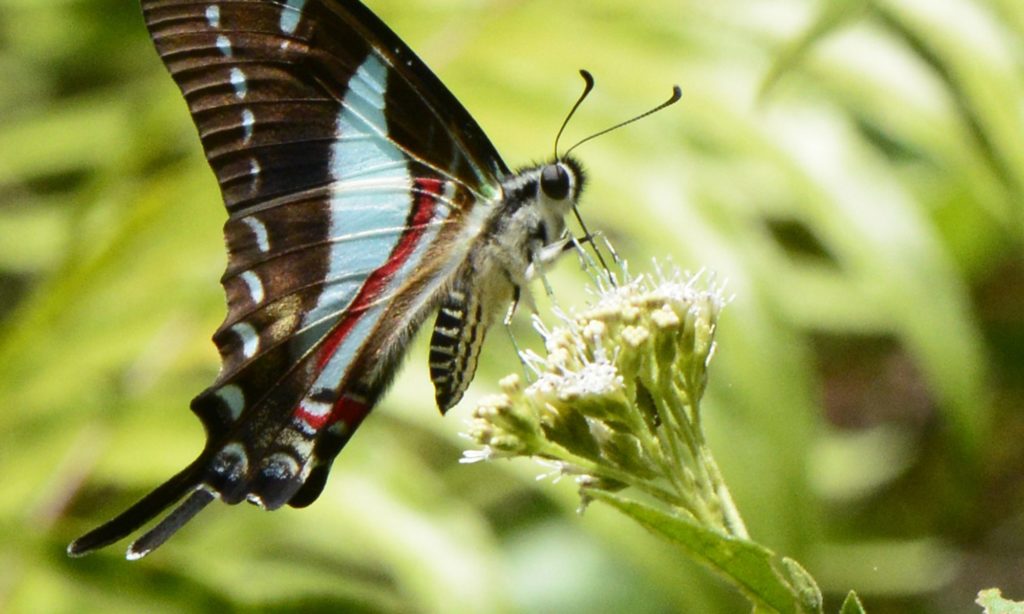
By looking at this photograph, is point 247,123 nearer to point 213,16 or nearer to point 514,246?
point 213,16

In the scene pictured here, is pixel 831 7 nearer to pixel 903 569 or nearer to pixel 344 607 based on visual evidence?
pixel 344 607

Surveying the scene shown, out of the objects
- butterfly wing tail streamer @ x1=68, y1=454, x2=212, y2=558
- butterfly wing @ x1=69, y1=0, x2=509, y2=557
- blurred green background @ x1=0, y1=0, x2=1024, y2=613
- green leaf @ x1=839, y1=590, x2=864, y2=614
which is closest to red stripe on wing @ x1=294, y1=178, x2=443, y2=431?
butterfly wing @ x1=69, y1=0, x2=509, y2=557

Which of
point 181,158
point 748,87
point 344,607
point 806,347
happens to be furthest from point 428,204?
point 806,347

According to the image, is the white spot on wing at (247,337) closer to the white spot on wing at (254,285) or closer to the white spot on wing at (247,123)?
the white spot on wing at (254,285)

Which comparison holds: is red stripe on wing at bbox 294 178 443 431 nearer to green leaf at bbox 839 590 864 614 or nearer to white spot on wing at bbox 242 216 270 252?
white spot on wing at bbox 242 216 270 252

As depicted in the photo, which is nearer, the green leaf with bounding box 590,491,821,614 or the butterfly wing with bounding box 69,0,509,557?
the green leaf with bounding box 590,491,821,614

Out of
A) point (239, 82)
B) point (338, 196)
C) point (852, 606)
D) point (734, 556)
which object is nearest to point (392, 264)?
point (338, 196)
